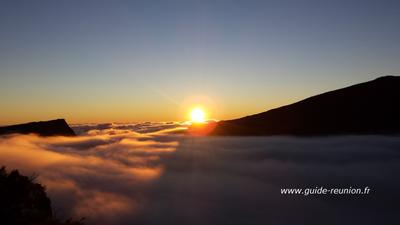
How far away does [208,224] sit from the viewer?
418ft

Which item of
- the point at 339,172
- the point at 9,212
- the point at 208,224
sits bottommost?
the point at 208,224

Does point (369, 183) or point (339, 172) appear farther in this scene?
point (339, 172)

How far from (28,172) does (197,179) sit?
8393cm

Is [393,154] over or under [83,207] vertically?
over

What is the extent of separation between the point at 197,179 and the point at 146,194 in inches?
1591

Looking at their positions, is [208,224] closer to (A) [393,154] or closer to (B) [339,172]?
(B) [339,172]

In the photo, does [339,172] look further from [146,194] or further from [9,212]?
[9,212]

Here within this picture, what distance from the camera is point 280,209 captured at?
143 m

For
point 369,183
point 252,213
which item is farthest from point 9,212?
point 369,183

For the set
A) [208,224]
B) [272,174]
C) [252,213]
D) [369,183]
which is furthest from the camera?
[272,174]

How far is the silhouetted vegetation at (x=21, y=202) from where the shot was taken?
82.9ft

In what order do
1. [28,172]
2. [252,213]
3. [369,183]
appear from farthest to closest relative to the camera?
[28,172] → [369,183] → [252,213]

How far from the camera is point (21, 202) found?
32.3 meters

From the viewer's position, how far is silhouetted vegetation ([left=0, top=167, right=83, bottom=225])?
25281 mm
